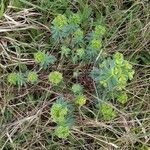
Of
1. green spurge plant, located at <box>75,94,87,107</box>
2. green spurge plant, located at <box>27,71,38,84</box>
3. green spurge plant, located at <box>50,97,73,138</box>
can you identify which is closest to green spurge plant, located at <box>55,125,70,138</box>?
A: green spurge plant, located at <box>50,97,73,138</box>

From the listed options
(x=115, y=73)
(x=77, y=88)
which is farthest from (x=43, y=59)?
(x=115, y=73)

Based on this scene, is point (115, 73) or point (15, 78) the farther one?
point (15, 78)

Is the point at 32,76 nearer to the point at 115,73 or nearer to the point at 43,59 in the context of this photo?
the point at 43,59

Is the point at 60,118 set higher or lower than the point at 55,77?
lower

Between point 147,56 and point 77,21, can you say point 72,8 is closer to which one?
point 77,21

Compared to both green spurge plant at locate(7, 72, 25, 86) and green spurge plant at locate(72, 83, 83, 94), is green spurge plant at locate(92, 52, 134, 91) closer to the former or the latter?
green spurge plant at locate(72, 83, 83, 94)

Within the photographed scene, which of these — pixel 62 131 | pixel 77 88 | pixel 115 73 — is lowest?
pixel 62 131

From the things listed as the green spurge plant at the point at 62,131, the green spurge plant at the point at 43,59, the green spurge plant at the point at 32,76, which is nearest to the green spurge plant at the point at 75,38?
the green spurge plant at the point at 43,59
